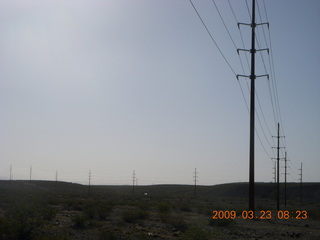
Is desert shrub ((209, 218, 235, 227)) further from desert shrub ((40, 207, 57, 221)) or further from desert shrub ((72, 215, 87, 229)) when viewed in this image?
desert shrub ((40, 207, 57, 221))

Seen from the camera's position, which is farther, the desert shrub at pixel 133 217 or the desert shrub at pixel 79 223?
the desert shrub at pixel 133 217

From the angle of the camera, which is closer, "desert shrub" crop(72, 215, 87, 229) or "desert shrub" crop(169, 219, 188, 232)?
"desert shrub" crop(169, 219, 188, 232)

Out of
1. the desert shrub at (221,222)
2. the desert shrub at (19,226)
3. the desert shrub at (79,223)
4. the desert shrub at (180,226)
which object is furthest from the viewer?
the desert shrub at (221,222)

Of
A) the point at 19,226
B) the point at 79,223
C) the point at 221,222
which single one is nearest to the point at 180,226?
the point at 221,222

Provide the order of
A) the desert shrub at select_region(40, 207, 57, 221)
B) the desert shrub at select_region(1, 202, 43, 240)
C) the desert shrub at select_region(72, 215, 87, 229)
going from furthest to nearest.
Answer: the desert shrub at select_region(40, 207, 57, 221), the desert shrub at select_region(72, 215, 87, 229), the desert shrub at select_region(1, 202, 43, 240)

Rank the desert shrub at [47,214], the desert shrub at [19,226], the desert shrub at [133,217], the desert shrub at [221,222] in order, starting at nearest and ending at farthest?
the desert shrub at [19,226], the desert shrub at [221,222], the desert shrub at [47,214], the desert shrub at [133,217]

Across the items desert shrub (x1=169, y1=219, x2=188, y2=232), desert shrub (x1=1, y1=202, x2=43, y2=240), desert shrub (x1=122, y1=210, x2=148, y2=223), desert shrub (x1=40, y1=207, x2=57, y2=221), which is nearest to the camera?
desert shrub (x1=1, y1=202, x2=43, y2=240)

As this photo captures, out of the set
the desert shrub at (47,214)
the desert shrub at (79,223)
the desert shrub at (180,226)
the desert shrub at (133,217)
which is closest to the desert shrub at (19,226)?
the desert shrub at (79,223)

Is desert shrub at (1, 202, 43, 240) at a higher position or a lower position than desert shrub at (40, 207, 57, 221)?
higher

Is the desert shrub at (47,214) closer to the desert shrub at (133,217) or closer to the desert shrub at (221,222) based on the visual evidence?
the desert shrub at (133,217)

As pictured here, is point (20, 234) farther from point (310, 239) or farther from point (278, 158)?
point (278, 158)

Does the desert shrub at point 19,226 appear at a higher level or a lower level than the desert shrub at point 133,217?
higher

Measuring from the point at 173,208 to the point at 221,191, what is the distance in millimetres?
109523

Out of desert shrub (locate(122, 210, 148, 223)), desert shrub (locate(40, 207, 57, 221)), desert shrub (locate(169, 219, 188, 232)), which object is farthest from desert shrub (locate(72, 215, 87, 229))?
desert shrub (locate(169, 219, 188, 232))
